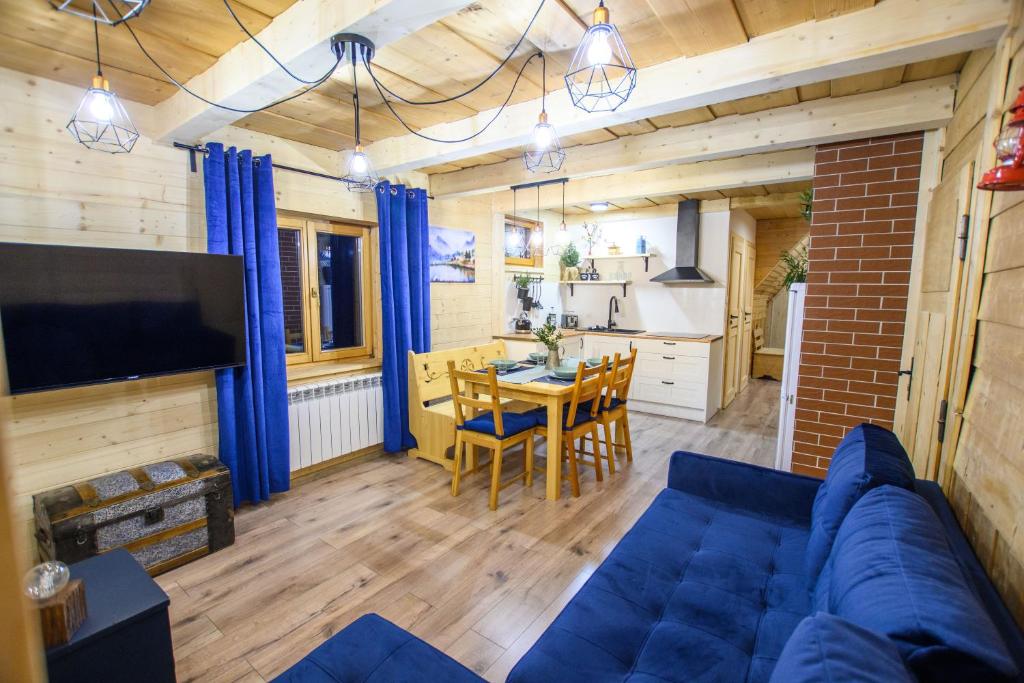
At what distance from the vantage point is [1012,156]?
3.11ft

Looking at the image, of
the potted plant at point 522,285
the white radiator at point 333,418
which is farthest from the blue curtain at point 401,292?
the potted plant at point 522,285

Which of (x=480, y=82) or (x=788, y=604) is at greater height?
(x=480, y=82)

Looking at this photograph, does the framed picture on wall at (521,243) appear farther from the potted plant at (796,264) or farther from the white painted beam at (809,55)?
the potted plant at (796,264)

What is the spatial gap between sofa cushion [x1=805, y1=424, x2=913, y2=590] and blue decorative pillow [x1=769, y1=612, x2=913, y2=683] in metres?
0.72

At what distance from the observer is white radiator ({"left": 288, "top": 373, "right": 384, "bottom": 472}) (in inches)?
132

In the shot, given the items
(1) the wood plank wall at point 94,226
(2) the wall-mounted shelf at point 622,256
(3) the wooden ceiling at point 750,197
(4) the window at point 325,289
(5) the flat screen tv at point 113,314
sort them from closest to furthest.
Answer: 1. (5) the flat screen tv at point 113,314
2. (1) the wood plank wall at point 94,226
3. (4) the window at point 325,289
4. (3) the wooden ceiling at point 750,197
5. (2) the wall-mounted shelf at point 622,256

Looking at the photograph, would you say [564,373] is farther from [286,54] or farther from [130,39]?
[130,39]

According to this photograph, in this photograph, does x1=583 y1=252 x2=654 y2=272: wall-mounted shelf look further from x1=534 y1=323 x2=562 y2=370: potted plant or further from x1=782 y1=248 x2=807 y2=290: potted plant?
x1=534 y1=323 x2=562 y2=370: potted plant

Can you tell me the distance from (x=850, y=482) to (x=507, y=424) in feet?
6.61

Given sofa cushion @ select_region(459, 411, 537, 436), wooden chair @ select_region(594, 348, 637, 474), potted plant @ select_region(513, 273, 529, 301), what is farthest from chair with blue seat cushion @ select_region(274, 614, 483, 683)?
potted plant @ select_region(513, 273, 529, 301)

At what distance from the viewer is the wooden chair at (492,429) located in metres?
2.99

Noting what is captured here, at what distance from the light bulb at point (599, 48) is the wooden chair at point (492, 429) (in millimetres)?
1802

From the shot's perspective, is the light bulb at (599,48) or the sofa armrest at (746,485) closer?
the light bulb at (599,48)

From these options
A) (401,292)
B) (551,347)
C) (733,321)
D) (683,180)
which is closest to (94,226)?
(401,292)
